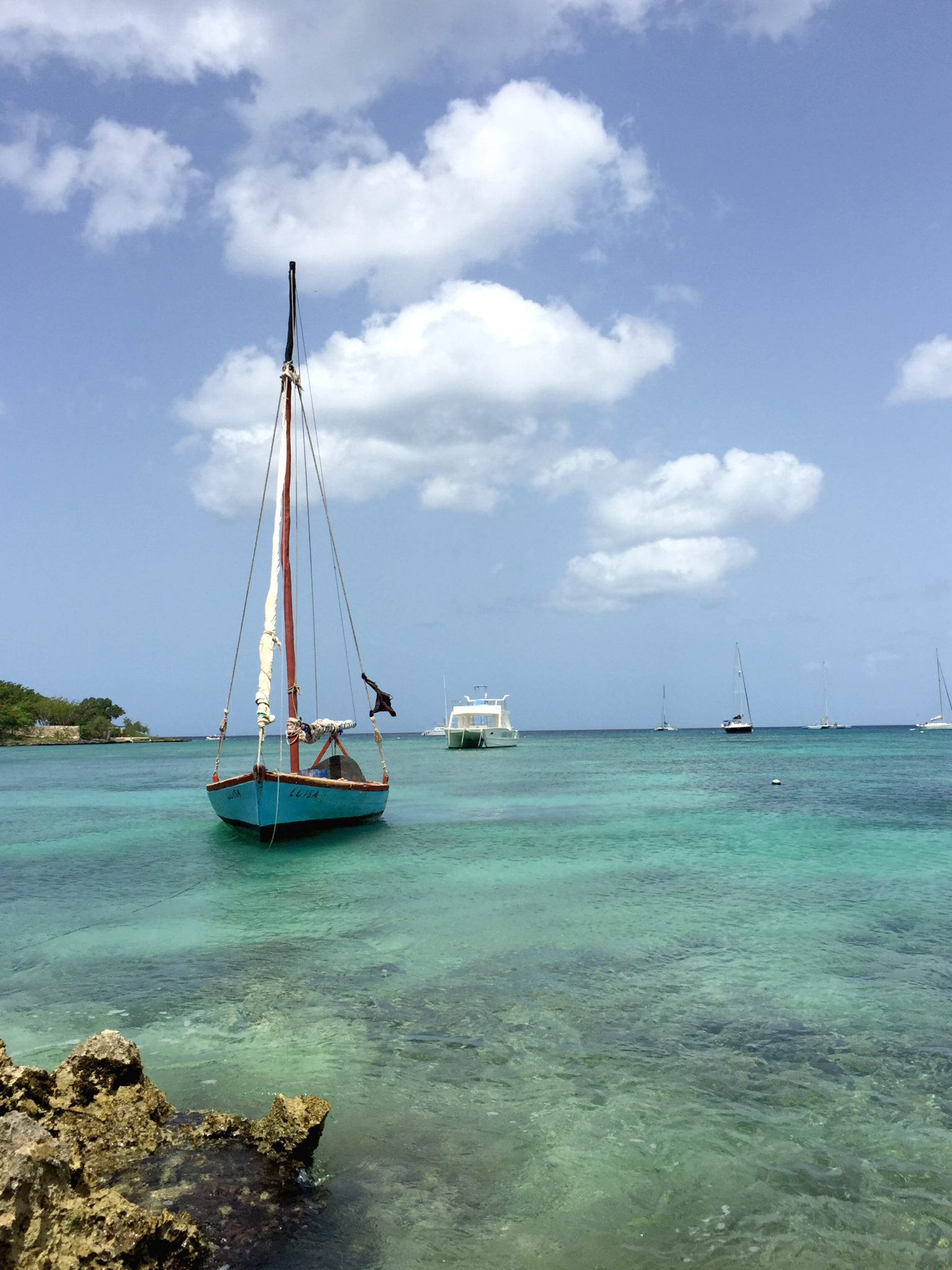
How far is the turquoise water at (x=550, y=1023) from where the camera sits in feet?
16.1

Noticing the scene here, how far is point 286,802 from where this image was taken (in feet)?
65.4

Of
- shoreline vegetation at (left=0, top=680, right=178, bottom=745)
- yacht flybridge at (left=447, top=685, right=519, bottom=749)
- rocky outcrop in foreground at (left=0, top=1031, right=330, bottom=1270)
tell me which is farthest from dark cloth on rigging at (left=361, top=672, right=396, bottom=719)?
shoreline vegetation at (left=0, top=680, right=178, bottom=745)

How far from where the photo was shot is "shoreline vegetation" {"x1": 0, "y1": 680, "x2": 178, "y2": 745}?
126938mm

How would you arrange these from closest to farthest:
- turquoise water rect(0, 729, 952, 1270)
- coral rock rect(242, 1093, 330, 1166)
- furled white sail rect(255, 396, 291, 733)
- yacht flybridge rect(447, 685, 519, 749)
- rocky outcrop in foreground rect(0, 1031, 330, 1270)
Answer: rocky outcrop in foreground rect(0, 1031, 330, 1270), turquoise water rect(0, 729, 952, 1270), coral rock rect(242, 1093, 330, 1166), furled white sail rect(255, 396, 291, 733), yacht flybridge rect(447, 685, 519, 749)

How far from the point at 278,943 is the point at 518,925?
3.40 meters

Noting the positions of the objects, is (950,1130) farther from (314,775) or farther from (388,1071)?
(314,775)

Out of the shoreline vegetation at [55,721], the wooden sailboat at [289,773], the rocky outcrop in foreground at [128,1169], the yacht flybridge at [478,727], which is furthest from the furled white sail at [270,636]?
the shoreline vegetation at [55,721]

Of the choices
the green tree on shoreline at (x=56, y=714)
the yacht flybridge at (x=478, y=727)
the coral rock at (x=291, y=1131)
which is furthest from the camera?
the green tree on shoreline at (x=56, y=714)

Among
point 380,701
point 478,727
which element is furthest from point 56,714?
point 380,701

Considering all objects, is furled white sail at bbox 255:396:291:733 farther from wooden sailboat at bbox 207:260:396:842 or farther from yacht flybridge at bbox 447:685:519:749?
yacht flybridge at bbox 447:685:519:749

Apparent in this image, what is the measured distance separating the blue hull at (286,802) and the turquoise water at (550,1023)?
0.69 metres

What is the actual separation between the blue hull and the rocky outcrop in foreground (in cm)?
1368

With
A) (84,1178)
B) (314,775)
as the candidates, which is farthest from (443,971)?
(314,775)

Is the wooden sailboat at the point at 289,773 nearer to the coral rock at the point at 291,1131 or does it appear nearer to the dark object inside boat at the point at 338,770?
the dark object inside boat at the point at 338,770
